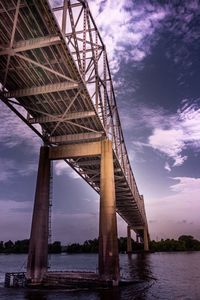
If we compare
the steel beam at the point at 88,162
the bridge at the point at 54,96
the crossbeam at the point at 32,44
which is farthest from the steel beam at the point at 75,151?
the crossbeam at the point at 32,44

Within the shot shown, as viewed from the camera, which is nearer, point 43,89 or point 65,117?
point 43,89

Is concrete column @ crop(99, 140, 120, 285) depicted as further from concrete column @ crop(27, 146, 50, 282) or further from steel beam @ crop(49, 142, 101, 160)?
concrete column @ crop(27, 146, 50, 282)

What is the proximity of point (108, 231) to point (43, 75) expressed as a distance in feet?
50.1

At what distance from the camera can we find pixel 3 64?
22.1 metres

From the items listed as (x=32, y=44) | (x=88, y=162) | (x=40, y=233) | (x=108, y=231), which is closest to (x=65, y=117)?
(x=32, y=44)

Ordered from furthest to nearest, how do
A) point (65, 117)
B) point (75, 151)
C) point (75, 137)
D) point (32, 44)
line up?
point (75, 137) → point (75, 151) → point (65, 117) → point (32, 44)

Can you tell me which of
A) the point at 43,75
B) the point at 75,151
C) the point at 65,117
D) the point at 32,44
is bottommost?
the point at 75,151

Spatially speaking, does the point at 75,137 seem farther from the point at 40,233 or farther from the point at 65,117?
the point at 40,233

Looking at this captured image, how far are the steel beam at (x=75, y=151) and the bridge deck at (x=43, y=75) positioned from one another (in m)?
0.69

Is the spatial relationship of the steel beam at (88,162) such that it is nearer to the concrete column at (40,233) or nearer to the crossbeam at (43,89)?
the concrete column at (40,233)

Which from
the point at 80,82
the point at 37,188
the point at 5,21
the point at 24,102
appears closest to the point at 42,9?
the point at 5,21

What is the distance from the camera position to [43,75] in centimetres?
2433

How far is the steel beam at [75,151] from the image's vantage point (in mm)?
32188

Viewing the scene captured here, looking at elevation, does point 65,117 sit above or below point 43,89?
below
